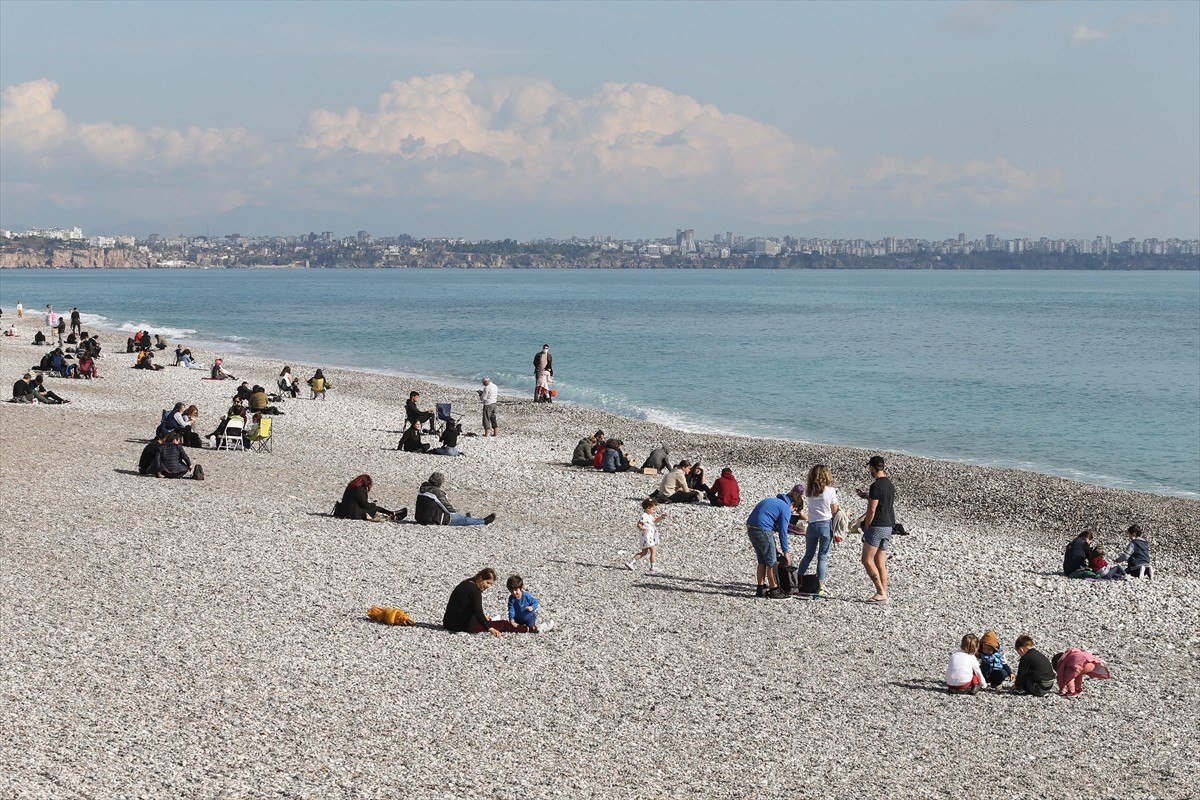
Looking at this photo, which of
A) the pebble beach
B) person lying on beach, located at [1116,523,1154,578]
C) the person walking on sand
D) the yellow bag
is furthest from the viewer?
the person walking on sand

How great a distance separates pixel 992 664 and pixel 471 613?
5.69 m

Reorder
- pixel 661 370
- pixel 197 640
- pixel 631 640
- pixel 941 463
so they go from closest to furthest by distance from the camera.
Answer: pixel 197 640 → pixel 631 640 → pixel 941 463 → pixel 661 370

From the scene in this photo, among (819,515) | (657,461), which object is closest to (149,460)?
(657,461)

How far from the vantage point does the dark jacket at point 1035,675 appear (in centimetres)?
1238

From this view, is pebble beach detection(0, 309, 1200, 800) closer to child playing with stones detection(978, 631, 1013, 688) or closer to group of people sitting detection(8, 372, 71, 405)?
child playing with stones detection(978, 631, 1013, 688)

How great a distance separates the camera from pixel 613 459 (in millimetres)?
25469

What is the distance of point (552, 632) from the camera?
13766 mm

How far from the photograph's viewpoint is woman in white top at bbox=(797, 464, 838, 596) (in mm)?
15141

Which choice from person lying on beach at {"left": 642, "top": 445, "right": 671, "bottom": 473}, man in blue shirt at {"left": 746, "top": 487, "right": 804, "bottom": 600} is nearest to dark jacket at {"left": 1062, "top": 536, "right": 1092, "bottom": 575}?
man in blue shirt at {"left": 746, "top": 487, "right": 804, "bottom": 600}

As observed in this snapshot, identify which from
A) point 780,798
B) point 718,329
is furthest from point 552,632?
point 718,329

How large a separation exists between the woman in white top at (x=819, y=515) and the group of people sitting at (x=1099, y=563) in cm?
456

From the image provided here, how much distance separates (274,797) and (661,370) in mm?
52173

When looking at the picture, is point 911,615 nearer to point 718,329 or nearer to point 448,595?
point 448,595

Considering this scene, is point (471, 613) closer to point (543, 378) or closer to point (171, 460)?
point (171, 460)
